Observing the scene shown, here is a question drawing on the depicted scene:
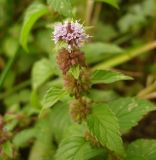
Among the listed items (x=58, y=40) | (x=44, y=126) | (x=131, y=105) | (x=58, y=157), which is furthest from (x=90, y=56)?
(x=58, y=40)

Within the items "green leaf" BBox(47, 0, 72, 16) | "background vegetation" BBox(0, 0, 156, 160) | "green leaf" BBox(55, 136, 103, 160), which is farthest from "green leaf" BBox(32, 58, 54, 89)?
"green leaf" BBox(47, 0, 72, 16)

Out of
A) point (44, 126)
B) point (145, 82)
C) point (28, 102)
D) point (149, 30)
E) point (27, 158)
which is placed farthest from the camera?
point (149, 30)

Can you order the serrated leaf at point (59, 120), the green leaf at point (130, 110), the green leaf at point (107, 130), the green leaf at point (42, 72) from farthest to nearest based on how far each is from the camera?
the green leaf at point (42, 72), the serrated leaf at point (59, 120), the green leaf at point (130, 110), the green leaf at point (107, 130)

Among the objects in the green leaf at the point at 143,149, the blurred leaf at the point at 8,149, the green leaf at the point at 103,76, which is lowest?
the blurred leaf at the point at 8,149

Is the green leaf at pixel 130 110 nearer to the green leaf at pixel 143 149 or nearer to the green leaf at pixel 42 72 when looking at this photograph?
the green leaf at pixel 143 149

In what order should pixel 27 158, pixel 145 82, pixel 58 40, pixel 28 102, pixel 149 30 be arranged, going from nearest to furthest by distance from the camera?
pixel 58 40 < pixel 27 158 < pixel 28 102 < pixel 145 82 < pixel 149 30

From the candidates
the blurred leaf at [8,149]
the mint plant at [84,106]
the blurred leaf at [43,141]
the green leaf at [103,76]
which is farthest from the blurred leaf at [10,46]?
the green leaf at [103,76]

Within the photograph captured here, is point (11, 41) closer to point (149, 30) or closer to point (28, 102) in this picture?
point (28, 102)
